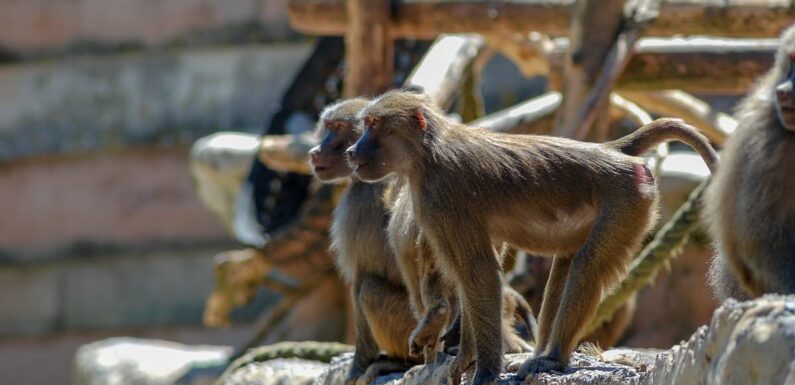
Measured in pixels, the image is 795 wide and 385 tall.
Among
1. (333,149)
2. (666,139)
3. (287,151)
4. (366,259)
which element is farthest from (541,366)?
(287,151)

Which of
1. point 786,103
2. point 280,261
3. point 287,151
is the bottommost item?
point 280,261

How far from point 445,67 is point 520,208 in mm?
3789

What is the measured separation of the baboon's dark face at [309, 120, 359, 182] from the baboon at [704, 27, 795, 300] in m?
1.45

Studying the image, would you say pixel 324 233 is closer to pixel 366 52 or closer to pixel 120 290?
pixel 366 52

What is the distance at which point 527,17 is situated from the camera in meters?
7.48

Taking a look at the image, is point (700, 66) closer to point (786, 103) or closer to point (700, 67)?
point (700, 67)

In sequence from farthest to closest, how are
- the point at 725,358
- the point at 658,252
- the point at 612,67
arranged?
the point at 612,67, the point at 658,252, the point at 725,358

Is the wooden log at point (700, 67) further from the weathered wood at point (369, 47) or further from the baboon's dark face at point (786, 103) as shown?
the baboon's dark face at point (786, 103)

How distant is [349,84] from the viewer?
314 inches

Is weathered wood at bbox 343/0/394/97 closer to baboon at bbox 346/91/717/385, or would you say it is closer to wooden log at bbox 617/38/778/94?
wooden log at bbox 617/38/778/94

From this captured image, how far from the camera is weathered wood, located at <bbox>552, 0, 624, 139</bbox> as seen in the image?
695cm

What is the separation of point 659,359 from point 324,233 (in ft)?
17.5

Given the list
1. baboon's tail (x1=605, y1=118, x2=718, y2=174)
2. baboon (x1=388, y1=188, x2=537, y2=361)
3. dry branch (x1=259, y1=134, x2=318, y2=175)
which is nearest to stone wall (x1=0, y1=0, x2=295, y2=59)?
dry branch (x1=259, y1=134, x2=318, y2=175)

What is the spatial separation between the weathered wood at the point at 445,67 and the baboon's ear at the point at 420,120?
9.96ft
